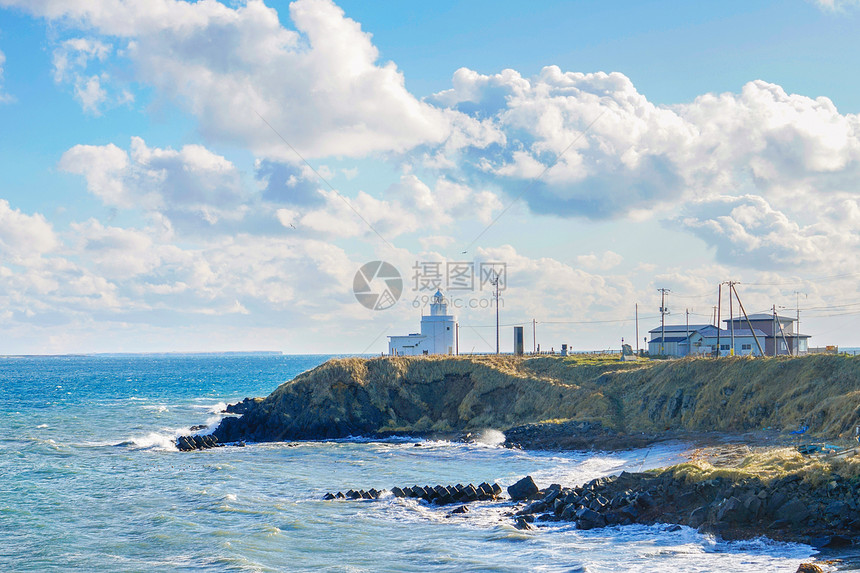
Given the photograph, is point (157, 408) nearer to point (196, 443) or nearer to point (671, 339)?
point (196, 443)

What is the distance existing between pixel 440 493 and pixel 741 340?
50724 millimetres

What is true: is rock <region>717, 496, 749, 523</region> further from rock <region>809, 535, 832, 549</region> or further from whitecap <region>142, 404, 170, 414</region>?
whitecap <region>142, 404, 170, 414</region>

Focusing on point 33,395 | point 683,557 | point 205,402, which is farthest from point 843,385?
point 33,395

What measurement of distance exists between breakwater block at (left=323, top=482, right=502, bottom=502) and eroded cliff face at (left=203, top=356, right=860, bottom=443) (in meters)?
19.1

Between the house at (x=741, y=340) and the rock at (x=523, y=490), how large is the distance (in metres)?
43.2

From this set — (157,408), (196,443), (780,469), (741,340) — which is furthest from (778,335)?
(157,408)

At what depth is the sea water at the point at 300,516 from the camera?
24.1 meters

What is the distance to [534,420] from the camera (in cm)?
5709

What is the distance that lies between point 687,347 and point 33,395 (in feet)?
334

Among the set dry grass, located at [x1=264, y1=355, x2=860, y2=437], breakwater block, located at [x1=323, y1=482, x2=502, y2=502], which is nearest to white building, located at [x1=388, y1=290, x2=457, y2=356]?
dry grass, located at [x1=264, y1=355, x2=860, y2=437]

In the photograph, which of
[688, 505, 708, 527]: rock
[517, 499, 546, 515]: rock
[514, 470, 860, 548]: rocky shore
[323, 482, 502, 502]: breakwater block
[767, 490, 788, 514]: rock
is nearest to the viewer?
[514, 470, 860, 548]: rocky shore

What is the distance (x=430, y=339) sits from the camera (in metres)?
84.3

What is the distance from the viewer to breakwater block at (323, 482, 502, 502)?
3300 cm

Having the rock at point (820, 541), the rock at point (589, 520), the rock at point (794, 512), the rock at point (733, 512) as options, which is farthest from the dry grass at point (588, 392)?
the rock at point (589, 520)
